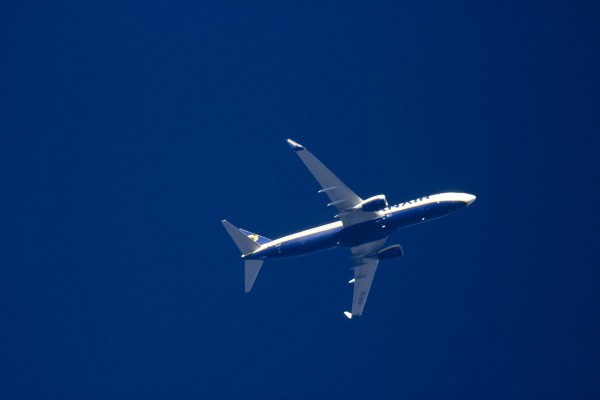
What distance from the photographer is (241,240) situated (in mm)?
89812

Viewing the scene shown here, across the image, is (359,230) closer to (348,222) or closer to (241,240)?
(348,222)

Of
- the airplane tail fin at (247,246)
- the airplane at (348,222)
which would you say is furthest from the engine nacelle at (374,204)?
the airplane tail fin at (247,246)

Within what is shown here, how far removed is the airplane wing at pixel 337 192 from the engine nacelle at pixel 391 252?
20.5ft

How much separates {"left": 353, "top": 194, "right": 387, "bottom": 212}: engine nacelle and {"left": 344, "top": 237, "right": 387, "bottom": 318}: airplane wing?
769cm

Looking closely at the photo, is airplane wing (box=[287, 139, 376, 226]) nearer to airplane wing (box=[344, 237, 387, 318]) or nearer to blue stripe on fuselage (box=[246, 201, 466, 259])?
blue stripe on fuselage (box=[246, 201, 466, 259])

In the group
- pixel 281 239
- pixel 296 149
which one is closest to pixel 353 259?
pixel 281 239

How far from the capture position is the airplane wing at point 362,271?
93.6 meters

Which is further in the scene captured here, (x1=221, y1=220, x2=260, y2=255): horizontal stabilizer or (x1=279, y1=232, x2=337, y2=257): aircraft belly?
(x1=221, y1=220, x2=260, y2=255): horizontal stabilizer

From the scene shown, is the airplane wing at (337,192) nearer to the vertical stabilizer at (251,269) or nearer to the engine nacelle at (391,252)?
the engine nacelle at (391,252)

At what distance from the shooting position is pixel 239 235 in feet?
295

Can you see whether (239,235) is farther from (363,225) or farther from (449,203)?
(449,203)

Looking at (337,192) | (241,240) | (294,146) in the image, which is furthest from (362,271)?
(294,146)

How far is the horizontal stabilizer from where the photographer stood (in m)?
89.6

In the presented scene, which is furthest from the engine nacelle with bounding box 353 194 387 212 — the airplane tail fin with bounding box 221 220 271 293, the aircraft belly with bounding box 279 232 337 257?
the airplane tail fin with bounding box 221 220 271 293
